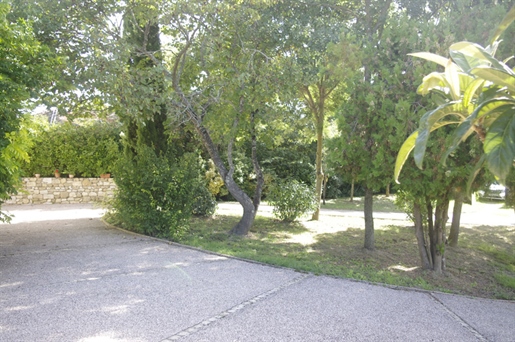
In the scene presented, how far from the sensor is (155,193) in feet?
25.7

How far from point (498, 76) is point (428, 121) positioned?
431 millimetres

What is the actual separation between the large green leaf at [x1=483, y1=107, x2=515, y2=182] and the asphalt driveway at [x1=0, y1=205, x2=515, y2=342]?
2.13 m

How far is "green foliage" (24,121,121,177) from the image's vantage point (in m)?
14.5

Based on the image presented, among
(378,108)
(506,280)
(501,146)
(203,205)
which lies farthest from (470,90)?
(203,205)

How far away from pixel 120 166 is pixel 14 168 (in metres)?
3.20

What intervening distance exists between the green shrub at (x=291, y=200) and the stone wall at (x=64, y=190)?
21.8ft

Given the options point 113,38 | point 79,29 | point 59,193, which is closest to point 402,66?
point 113,38

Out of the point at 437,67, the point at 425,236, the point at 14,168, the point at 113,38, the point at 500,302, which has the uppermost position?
the point at 113,38

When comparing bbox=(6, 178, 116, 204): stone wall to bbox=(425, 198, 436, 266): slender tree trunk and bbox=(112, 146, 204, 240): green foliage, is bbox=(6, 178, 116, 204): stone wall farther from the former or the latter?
bbox=(425, 198, 436, 266): slender tree trunk

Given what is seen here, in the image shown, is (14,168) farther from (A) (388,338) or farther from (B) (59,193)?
(B) (59,193)

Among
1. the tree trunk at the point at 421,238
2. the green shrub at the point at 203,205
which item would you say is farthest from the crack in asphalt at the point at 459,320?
the green shrub at the point at 203,205

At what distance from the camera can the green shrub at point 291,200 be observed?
11.3 m

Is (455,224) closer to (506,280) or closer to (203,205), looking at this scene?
(506,280)

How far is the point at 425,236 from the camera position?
6598 mm
